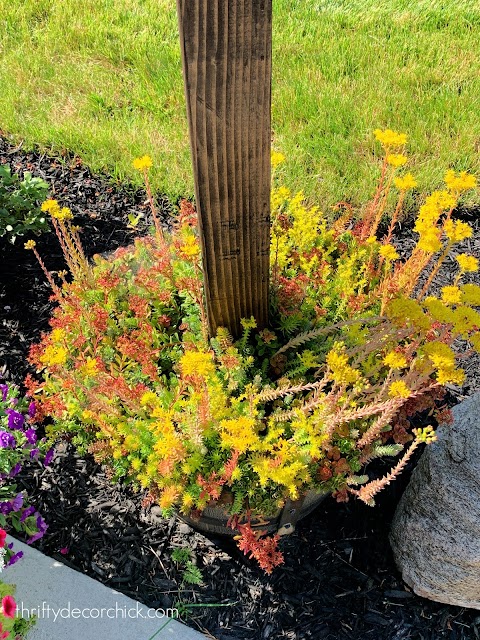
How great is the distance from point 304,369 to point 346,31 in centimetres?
398

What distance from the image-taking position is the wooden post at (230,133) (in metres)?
1.24

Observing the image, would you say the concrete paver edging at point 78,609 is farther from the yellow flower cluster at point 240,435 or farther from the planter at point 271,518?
the yellow flower cluster at point 240,435

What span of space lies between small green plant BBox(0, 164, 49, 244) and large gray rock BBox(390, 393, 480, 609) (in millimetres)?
2350

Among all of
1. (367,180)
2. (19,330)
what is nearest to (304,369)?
(19,330)

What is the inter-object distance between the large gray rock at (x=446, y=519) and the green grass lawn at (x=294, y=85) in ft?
6.35

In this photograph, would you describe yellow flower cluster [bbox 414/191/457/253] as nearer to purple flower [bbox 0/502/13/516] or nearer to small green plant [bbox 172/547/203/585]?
small green plant [bbox 172/547/203/585]

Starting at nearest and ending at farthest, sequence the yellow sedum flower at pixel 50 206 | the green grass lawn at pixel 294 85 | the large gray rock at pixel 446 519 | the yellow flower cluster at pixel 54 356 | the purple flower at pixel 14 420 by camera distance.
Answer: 1. the yellow flower cluster at pixel 54 356
2. the large gray rock at pixel 446 519
3. the yellow sedum flower at pixel 50 206
4. the purple flower at pixel 14 420
5. the green grass lawn at pixel 294 85

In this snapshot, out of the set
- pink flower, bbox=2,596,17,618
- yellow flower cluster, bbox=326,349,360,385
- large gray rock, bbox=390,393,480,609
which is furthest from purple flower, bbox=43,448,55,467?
large gray rock, bbox=390,393,480,609

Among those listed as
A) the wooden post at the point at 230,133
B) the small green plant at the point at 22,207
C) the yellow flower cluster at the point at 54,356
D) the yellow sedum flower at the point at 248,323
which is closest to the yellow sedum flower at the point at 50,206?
the yellow flower cluster at the point at 54,356

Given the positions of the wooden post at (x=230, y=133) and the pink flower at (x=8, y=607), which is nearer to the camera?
the wooden post at (x=230, y=133)

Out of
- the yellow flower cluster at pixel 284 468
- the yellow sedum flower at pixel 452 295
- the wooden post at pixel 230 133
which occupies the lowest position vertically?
the yellow flower cluster at pixel 284 468

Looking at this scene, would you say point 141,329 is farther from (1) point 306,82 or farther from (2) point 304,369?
(1) point 306,82

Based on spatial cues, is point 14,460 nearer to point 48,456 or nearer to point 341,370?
point 48,456

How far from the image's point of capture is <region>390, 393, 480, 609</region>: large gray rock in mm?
1985
